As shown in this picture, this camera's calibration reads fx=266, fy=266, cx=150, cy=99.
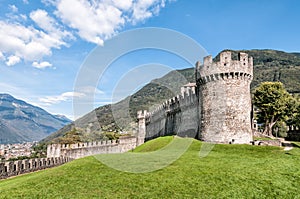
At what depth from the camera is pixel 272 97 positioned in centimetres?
4688

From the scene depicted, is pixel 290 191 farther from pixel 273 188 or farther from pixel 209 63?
pixel 209 63

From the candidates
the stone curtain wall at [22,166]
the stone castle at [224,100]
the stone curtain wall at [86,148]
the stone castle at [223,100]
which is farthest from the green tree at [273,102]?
the stone curtain wall at [22,166]

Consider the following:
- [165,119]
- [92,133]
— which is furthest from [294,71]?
[165,119]

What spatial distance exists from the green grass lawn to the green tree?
3221cm

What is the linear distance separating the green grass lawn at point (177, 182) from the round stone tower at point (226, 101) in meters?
9.01

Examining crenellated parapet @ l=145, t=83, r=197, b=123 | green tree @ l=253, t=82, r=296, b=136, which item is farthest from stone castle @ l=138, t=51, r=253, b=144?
green tree @ l=253, t=82, r=296, b=136

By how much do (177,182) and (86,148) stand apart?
3390 cm

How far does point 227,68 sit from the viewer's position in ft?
87.9

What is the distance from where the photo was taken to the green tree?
152 ft

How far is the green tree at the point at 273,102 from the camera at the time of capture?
46.3 meters

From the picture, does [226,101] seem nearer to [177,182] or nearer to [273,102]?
[177,182]

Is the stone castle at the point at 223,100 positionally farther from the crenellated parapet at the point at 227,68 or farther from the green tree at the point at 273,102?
the green tree at the point at 273,102

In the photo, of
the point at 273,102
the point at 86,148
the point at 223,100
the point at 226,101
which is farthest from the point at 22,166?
the point at 273,102

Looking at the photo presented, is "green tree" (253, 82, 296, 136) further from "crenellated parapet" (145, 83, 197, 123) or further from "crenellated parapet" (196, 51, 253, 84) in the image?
"crenellated parapet" (196, 51, 253, 84)
